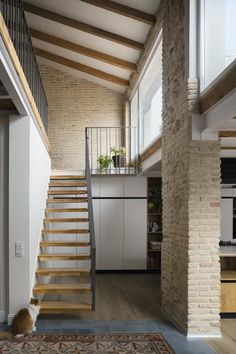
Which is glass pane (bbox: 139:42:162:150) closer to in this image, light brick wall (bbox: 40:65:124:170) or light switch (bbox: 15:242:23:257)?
light brick wall (bbox: 40:65:124:170)

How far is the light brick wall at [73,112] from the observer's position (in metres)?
11.9

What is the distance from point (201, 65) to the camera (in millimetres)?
5070

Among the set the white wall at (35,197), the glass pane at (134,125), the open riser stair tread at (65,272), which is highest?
the glass pane at (134,125)

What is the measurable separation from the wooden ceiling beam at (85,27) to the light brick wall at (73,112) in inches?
127

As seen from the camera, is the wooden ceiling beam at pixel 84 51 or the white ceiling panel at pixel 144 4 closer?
the white ceiling panel at pixel 144 4

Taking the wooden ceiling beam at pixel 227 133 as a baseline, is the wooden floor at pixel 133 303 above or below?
below

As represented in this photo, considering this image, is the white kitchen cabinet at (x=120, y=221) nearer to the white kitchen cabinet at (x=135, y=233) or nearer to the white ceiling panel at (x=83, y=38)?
the white kitchen cabinet at (x=135, y=233)

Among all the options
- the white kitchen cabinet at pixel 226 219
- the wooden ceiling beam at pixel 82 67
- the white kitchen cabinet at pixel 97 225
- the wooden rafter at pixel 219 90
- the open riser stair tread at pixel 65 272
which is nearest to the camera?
the wooden rafter at pixel 219 90

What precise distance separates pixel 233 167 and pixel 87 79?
611cm

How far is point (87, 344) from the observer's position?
4.91 m

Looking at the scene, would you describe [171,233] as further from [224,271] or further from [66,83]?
[66,83]

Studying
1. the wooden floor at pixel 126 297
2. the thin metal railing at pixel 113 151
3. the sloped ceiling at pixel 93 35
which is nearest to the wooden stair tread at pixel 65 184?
the thin metal railing at pixel 113 151

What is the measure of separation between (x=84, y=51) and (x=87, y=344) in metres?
7.15

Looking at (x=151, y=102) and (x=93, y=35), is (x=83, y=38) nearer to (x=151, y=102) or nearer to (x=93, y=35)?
(x=93, y=35)
